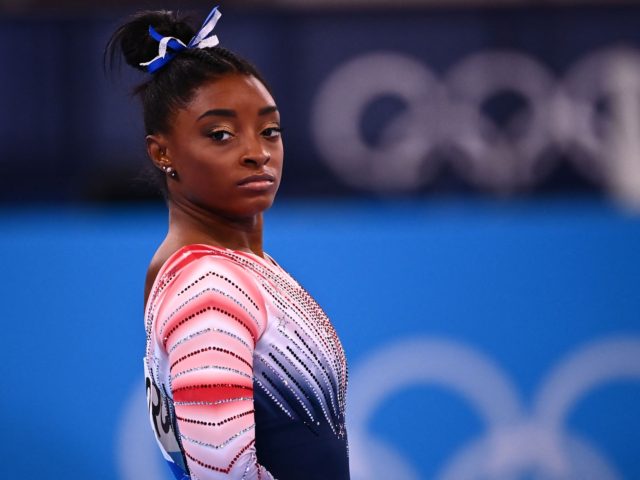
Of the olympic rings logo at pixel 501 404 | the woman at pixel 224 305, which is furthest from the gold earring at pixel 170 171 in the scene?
the olympic rings logo at pixel 501 404

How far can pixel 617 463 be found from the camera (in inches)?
129

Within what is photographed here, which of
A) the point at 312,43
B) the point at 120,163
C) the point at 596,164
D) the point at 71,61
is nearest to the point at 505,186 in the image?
the point at 596,164

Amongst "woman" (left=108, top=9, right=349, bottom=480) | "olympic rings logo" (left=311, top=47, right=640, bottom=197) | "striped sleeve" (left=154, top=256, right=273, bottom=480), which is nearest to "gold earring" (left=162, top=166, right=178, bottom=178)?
"woman" (left=108, top=9, right=349, bottom=480)

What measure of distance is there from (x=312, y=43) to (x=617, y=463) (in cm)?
223

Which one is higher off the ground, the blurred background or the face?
the blurred background

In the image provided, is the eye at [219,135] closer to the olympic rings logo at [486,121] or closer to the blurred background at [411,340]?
the blurred background at [411,340]

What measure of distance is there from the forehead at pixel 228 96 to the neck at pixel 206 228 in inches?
6.4

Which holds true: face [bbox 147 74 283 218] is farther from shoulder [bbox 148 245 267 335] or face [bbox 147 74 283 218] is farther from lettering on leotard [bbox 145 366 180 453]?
lettering on leotard [bbox 145 366 180 453]

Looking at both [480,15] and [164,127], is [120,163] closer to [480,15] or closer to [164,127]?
[480,15]

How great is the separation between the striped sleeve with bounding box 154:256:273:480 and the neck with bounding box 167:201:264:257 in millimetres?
146

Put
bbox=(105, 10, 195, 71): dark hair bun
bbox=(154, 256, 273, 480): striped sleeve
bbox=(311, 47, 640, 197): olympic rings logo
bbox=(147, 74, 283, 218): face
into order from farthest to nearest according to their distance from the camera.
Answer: bbox=(311, 47, 640, 197): olympic rings logo
bbox=(105, 10, 195, 71): dark hair bun
bbox=(147, 74, 283, 218): face
bbox=(154, 256, 273, 480): striped sleeve

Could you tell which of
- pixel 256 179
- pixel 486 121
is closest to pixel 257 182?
pixel 256 179

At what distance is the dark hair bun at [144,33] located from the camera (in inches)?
64.1

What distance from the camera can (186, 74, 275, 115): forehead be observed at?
1485 mm
